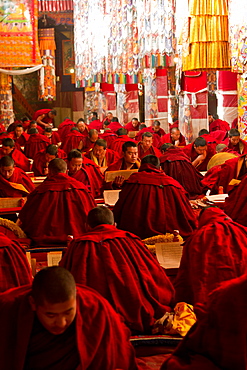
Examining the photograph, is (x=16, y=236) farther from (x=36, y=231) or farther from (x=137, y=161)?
(x=137, y=161)

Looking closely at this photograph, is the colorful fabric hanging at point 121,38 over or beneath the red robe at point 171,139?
over

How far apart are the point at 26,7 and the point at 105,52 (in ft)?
9.84

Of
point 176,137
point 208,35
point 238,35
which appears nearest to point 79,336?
point 238,35

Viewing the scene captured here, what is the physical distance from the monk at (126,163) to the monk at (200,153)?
2.12 m

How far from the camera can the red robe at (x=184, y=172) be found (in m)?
10.4

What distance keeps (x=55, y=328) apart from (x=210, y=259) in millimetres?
2010

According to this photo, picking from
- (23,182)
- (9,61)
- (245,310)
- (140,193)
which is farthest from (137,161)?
(9,61)

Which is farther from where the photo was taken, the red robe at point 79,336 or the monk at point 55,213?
the monk at point 55,213

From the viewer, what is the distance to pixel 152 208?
7.55 meters

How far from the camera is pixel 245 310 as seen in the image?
3.44m

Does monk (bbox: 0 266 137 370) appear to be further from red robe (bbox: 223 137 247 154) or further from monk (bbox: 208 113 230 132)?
monk (bbox: 208 113 230 132)

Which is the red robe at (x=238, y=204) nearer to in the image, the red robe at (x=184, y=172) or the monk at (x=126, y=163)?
the monk at (x=126, y=163)

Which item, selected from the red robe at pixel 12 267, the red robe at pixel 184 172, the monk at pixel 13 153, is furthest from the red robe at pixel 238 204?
the monk at pixel 13 153

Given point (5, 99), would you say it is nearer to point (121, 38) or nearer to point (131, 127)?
point (131, 127)
